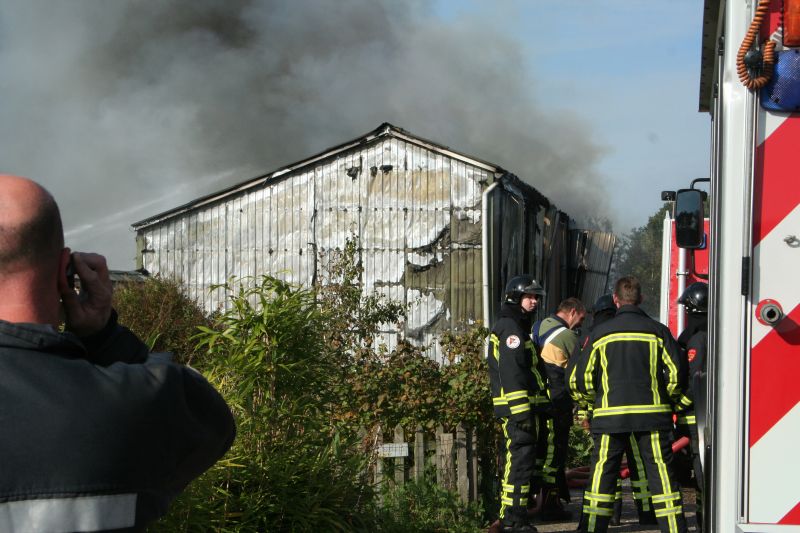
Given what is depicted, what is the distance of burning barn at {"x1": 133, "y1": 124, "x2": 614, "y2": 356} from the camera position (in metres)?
18.8

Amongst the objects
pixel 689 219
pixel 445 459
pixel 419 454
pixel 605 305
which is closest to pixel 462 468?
pixel 445 459

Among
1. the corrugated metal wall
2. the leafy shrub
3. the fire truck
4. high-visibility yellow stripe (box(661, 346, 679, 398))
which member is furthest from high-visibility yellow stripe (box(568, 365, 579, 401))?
the corrugated metal wall

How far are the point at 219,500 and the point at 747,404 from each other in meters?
2.29

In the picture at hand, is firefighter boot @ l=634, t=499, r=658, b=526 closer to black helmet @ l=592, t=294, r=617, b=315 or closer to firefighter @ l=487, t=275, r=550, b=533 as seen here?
firefighter @ l=487, t=275, r=550, b=533

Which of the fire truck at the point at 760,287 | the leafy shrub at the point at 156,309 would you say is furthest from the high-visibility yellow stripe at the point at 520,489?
the leafy shrub at the point at 156,309

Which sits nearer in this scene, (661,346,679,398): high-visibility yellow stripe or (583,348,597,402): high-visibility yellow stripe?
(661,346,679,398): high-visibility yellow stripe

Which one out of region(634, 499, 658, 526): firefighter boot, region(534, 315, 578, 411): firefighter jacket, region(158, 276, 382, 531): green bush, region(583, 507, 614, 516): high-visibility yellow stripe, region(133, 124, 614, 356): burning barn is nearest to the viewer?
region(158, 276, 382, 531): green bush

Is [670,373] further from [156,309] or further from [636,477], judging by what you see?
[156,309]

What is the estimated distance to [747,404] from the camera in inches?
112

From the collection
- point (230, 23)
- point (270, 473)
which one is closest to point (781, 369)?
point (270, 473)

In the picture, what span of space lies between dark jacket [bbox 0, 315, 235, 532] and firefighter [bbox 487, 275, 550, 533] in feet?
18.5

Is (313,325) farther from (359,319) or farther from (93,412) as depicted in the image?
(359,319)

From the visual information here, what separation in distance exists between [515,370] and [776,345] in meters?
4.52

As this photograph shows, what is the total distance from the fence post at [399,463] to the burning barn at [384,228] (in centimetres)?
1092
